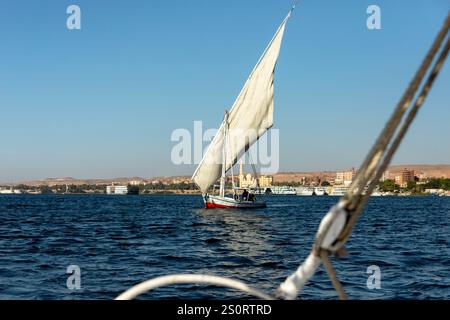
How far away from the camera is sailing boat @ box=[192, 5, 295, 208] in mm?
53562

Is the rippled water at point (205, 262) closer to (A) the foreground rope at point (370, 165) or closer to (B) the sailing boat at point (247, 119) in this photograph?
(A) the foreground rope at point (370, 165)

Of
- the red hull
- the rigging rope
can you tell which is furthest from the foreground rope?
the red hull

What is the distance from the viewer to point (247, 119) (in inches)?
2128

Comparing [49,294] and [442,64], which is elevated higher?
[442,64]

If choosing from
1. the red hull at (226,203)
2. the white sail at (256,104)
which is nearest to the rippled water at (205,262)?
the white sail at (256,104)

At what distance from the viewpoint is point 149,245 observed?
24.0 metres

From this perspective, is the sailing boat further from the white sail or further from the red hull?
the red hull

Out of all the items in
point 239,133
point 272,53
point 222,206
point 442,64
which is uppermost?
point 272,53

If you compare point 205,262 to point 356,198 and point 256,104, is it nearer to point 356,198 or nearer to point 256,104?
point 356,198

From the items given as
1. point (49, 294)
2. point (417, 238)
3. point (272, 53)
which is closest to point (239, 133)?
point (272, 53)

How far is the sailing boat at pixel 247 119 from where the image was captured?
53.6 m
